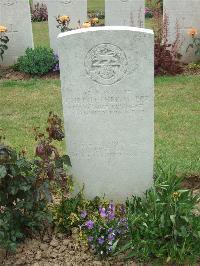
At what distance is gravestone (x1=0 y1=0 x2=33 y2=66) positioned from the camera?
1001 cm

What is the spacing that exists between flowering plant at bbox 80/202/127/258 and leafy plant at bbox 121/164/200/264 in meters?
0.09

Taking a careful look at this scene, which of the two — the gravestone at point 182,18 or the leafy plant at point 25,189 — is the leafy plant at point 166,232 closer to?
the leafy plant at point 25,189

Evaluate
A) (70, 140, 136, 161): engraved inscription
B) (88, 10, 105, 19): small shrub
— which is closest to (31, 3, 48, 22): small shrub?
(88, 10, 105, 19): small shrub

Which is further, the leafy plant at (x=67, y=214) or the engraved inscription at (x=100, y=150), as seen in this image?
the engraved inscription at (x=100, y=150)

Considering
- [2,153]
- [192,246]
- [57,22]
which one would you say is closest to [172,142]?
[192,246]

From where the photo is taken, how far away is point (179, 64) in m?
10.0

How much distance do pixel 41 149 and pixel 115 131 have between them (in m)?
0.72

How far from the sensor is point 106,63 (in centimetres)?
414

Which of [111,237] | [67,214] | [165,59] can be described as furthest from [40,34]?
[111,237]

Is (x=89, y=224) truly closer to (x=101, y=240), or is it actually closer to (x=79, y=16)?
(x=101, y=240)

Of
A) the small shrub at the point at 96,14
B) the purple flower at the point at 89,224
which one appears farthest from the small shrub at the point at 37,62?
the small shrub at the point at 96,14

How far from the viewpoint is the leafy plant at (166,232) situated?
3.89 metres

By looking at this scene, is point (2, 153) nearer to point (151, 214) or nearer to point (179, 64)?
point (151, 214)

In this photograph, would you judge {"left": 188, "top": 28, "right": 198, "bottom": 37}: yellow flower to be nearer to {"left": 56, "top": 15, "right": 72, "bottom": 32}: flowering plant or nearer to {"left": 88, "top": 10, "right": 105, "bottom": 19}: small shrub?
{"left": 56, "top": 15, "right": 72, "bottom": 32}: flowering plant
